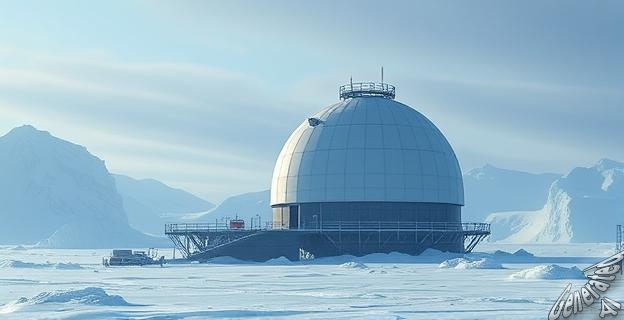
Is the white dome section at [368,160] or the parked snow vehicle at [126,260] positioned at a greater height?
the white dome section at [368,160]

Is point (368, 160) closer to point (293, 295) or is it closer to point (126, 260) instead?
point (126, 260)

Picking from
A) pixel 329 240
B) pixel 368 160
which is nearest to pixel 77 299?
pixel 329 240

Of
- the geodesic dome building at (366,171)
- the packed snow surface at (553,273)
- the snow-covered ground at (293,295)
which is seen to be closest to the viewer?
the snow-covered ground at (293,295)

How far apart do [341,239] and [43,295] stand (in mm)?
42353

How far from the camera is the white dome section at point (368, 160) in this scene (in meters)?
69.4

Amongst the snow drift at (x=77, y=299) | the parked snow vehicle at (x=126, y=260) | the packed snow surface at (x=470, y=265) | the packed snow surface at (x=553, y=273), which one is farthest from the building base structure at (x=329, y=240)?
the snow drift at (x=77, y=299)

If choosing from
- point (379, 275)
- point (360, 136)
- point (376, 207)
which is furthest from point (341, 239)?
point (379, 275)

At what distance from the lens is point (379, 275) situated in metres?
44.7

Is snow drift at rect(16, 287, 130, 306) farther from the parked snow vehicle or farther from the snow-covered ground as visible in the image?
the parked snow vehicle

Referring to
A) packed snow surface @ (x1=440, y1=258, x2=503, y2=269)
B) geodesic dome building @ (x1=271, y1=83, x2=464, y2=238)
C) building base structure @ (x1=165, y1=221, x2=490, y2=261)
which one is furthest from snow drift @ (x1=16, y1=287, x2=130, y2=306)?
geodesic dome building @ (x1=271, y1=83, x2=464, y2=238)

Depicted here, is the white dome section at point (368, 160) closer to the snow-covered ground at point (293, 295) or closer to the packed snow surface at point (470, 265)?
the packed snow surface at point (470, 265)

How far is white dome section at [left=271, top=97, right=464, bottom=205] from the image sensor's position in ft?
228

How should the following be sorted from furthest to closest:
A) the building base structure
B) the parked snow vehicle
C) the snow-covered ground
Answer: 1. the building base structure
2. the parked snow vehicle
3. the snow-covered ground

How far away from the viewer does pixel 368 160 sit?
69938 mm
